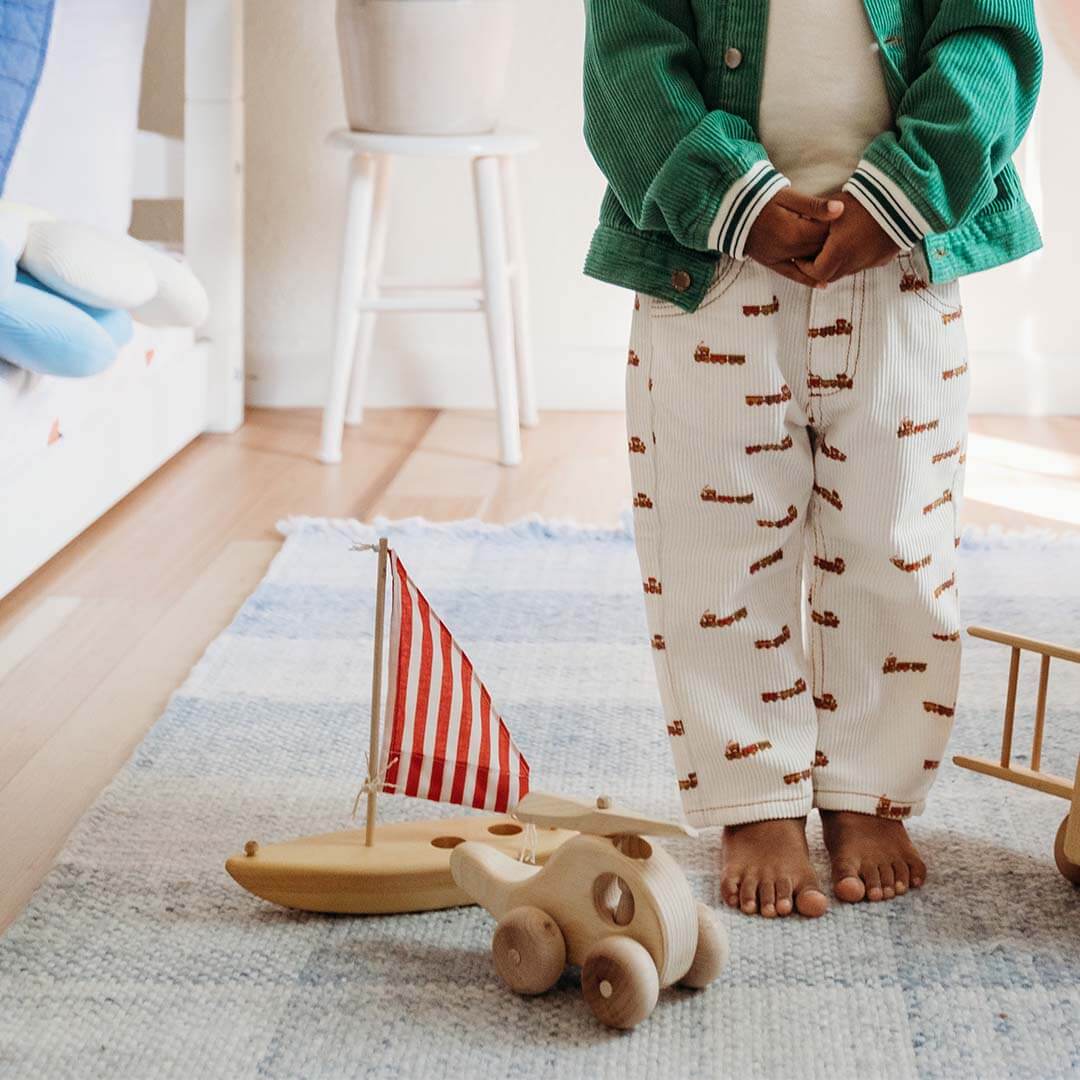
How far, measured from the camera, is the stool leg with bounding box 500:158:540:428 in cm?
229

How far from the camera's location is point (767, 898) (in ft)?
3.27

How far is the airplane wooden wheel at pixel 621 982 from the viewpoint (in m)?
0.84

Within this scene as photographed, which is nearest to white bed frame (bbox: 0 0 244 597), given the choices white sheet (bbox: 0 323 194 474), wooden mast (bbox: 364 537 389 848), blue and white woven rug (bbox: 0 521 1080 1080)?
white sheet (bbox: 0 323 194 474)

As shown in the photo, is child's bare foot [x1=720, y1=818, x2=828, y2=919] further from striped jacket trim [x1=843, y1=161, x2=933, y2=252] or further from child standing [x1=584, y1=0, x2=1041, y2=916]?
striped jacket trim [x1=843, y1=161, x2=933, y2=252]

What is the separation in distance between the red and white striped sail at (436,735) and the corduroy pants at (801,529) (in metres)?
0.16

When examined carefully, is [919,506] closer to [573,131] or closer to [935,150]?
[935,150]

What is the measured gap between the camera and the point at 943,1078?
32.0 inches

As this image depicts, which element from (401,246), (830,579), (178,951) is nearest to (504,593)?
(830,579)

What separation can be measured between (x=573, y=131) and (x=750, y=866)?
65.5 inches

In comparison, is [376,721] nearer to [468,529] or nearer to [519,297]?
[468,529]

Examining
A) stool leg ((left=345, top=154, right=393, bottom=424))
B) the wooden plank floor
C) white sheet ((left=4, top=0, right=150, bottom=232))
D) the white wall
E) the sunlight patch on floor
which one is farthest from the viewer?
the white wall

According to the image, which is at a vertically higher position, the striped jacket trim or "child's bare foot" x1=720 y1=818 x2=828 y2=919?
the striped jacket trim

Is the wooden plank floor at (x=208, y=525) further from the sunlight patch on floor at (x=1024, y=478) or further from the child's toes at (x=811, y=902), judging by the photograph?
the child's toes at (x=811, y=902)

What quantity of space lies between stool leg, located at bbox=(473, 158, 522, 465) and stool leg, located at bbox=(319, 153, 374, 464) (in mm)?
159
